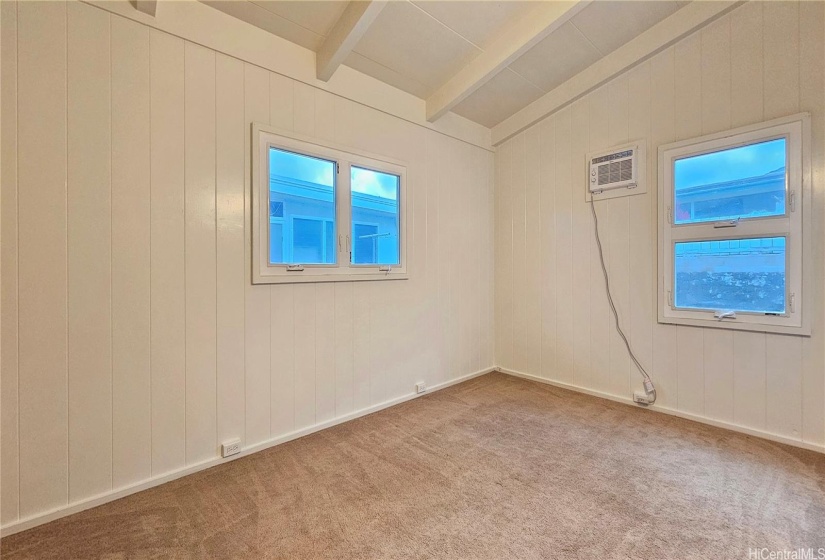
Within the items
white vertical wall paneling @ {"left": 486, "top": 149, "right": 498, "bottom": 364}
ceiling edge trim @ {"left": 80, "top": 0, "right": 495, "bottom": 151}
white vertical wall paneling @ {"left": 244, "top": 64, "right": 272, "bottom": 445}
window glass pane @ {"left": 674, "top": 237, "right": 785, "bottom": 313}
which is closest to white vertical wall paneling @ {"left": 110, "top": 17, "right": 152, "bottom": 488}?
ceiling edge trim @ {"left": 80, "top": 0, "right": 495, "bottom": 151}

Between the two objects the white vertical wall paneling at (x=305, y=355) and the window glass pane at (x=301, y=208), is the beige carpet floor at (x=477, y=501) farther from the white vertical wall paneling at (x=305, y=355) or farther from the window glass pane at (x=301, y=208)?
the window glass pane at (x=301, y=208)

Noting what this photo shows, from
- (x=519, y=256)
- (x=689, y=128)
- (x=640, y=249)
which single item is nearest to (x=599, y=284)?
(x=640, y=249)

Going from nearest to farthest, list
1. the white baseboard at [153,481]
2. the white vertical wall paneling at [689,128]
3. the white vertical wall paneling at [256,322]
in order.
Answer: the white baseboard at [153,481]
the white vertical wall paneling at [256,322]
the white vertical wall paneling at [689,128]

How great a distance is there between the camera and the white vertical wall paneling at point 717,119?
98.7 inches

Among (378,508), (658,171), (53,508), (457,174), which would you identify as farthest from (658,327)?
(53,508)

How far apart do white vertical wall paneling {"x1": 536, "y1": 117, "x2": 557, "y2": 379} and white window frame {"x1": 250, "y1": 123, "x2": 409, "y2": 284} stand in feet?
5.07

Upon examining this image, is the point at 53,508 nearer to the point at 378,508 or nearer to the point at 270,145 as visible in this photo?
the point at 378,508

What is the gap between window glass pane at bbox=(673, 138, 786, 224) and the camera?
7.63ft

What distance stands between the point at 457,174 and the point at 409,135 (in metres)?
0.73

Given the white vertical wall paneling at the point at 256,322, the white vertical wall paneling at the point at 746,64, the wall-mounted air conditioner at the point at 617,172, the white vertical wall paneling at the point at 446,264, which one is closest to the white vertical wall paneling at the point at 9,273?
the white vertical wall paneling at the point at 256,322

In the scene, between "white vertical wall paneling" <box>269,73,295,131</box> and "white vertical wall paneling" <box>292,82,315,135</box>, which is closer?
"white vertical wall paneling" <box>269,73,295,131</box>

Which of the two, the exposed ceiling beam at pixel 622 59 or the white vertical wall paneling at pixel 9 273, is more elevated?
the exposed ceiling beam at pixel 622 59

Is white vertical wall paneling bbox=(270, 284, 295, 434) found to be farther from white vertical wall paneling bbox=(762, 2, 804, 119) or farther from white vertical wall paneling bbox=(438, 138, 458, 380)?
white vertical wall paneling bbox=(762, 2, 804, 119)

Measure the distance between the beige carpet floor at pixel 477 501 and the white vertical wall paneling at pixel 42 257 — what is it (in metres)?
0.31
